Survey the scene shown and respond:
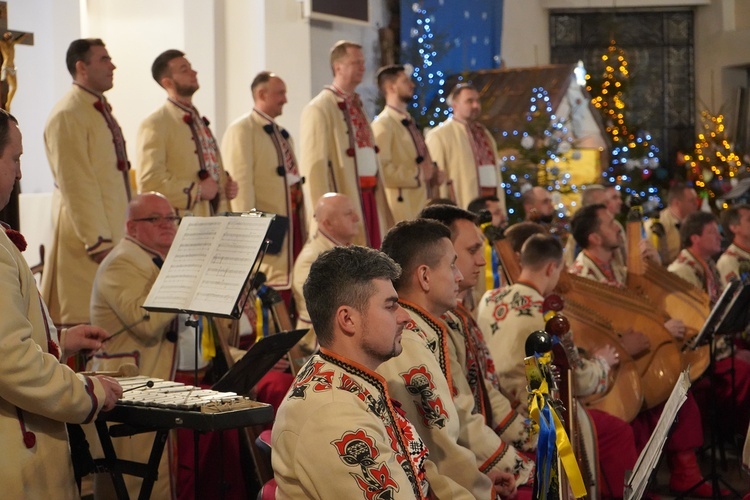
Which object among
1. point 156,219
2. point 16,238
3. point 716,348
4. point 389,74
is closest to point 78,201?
point 156,219

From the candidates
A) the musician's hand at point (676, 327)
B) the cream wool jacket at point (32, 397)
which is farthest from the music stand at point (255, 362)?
the musician's hand at point (676, 327)

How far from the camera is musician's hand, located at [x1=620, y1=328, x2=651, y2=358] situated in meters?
6.20

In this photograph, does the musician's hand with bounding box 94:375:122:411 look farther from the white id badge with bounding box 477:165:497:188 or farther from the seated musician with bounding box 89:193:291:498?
the white id badge with bounding box 477:165:497:188

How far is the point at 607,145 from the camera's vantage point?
14.2 meters

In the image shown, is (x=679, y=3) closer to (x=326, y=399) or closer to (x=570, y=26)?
(x=570, y=26)

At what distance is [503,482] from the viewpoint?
157 inches

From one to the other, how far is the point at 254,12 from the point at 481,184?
2576mm

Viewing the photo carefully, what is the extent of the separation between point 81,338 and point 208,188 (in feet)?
10.8

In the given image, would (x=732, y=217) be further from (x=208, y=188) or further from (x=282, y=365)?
(x=282, y=365)

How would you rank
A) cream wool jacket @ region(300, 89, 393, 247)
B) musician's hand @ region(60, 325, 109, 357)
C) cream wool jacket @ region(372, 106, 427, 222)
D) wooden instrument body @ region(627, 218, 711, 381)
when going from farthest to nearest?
1. cream wool jacket @ region(372, 106, 427, 222)
2. cream wool jacket @ region(300, 89, 393, 247)
3. wooden instrument body @ region(627, 218, 711, 381)
4. musician's hand @ region(60, 325, 109, 357)

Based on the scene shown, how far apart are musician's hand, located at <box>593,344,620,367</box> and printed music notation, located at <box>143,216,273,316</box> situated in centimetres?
207

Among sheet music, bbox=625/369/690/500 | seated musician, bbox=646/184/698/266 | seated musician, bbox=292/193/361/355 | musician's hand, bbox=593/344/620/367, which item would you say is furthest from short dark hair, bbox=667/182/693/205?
sheet music, bbox=625/369/690/500

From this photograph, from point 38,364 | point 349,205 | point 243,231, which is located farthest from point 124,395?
point 349,205

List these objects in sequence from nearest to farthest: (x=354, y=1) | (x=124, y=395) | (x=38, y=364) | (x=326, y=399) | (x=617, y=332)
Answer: (x=326, y=399), (x=38, y=364), (x=124, y=395), (x=617, y=332), (x=354, y=1)
